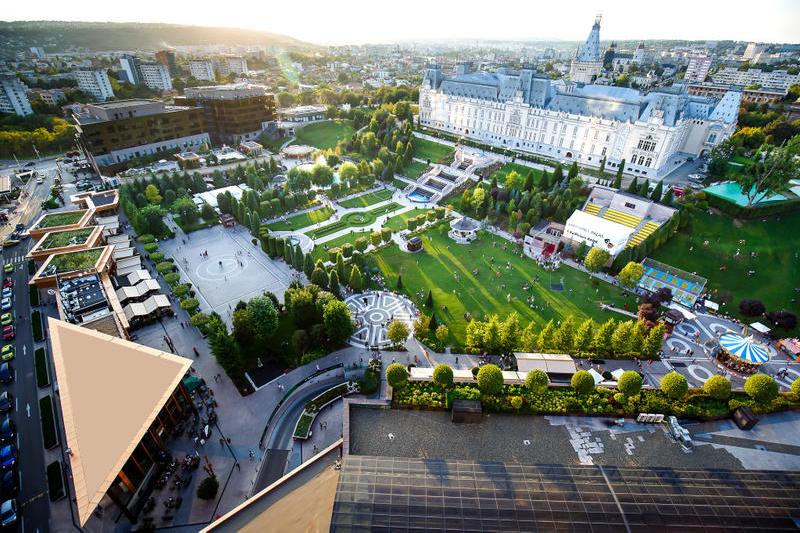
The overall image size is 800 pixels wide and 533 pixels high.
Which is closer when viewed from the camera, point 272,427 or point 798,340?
point 272,427

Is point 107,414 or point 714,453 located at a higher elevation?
point 714,453

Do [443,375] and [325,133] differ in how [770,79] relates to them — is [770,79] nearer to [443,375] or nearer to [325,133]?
[325,133]

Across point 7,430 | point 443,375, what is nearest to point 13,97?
point 7,430

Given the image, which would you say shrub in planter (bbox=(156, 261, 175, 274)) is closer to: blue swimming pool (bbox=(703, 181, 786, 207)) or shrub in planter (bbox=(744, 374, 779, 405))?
shrub in planter (bbox=(744, 374, 779, 405))

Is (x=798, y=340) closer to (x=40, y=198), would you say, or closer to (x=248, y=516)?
(x=248, y=516)

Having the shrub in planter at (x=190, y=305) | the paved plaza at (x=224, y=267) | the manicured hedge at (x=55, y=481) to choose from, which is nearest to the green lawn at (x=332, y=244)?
the paved plaza at (x=224, y=267)

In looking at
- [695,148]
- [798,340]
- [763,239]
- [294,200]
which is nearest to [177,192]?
[294,200]

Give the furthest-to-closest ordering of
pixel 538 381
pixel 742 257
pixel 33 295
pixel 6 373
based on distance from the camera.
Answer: pixel 742 257
pixel 33 295
pixel 6 373
pixel 538 381
